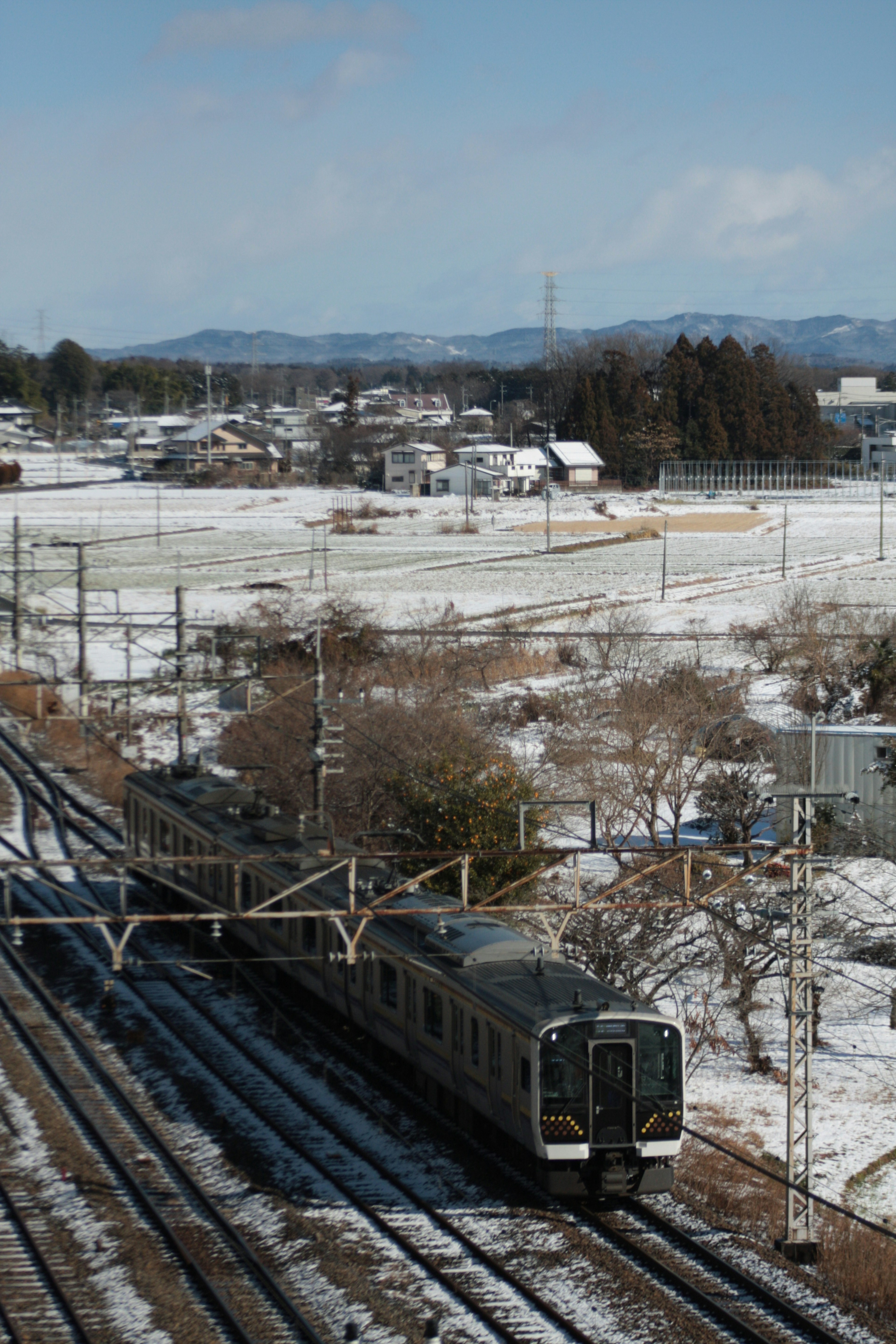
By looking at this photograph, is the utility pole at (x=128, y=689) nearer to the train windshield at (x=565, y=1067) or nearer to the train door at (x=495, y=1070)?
the train door at (x=495, y=1070)

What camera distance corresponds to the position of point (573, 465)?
86375 millimetres

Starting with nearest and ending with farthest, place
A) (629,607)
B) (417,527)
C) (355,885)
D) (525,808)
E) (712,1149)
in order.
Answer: (355,885)
(712,1149)
(525,808)
(629,607)
(417,527)

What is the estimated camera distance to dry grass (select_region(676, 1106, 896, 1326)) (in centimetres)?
996

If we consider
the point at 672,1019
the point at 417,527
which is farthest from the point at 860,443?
the point at 672,1019

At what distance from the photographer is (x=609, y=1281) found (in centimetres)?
988

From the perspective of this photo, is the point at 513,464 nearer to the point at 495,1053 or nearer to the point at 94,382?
the point at 94,382

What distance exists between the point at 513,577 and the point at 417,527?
63.0 feet

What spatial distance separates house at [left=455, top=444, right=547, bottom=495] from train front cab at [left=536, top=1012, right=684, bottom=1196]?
76.9m

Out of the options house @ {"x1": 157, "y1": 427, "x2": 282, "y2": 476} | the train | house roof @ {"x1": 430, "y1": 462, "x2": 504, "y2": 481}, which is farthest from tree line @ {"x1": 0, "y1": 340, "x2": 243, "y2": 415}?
the train

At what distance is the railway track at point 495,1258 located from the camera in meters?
9.35

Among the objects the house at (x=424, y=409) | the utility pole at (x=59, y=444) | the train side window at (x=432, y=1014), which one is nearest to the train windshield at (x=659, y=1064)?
the train side window at (x=432, y=1014)

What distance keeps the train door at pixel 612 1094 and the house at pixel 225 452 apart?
84.5 m

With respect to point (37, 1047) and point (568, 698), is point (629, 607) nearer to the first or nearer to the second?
point (568, 698)

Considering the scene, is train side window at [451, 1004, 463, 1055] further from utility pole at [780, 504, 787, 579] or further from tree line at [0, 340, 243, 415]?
tree line at [0, 340, 243, 415]
